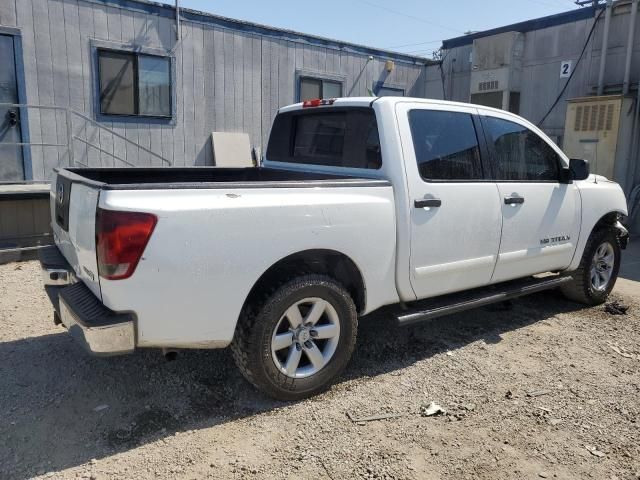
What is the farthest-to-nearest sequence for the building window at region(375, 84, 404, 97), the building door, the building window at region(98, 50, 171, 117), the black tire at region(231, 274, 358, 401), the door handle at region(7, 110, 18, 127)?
the building window at region(375, 84, 404, 97) → the building window at region(98, 50, 171, 117) → the door handle at region(7, 110, 18, 127) → the building door → the black tire at region(231, 274, 358, 401)

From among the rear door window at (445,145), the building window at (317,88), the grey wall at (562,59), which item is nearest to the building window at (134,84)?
the building window at (317,88)

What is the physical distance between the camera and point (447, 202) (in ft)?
12.3

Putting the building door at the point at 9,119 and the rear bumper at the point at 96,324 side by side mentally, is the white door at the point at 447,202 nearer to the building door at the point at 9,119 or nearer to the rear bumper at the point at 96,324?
the rear bumper at the point at 96,324

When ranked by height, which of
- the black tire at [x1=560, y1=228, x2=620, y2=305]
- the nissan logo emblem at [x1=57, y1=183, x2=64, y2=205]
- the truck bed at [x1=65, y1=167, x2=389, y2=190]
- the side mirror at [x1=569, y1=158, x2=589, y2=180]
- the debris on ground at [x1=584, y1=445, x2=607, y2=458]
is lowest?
the debris on ground at [x1=584, y1=445, x2=607, y2=458]

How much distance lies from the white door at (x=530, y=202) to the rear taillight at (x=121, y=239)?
2.72 metres

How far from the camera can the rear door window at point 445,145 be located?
375 cm

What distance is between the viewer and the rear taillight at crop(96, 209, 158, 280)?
256 cm

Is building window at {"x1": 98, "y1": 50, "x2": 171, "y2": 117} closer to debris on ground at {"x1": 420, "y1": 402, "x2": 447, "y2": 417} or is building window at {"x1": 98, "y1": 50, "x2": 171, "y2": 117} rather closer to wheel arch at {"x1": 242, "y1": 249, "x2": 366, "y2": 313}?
wheel arch at {"x1": 242, "y1": 249, "x2": 366, "y2": 313}

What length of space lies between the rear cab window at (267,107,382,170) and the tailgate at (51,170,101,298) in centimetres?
181

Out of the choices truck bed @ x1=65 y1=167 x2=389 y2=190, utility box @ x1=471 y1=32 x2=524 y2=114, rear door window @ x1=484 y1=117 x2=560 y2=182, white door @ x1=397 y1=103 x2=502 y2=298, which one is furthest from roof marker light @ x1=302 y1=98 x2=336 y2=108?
utility box @ x1=471 y1=32 x2=524 y2=114

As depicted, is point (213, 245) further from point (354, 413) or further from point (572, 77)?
point (572, 77)

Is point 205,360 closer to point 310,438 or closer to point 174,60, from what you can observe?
point 310,438

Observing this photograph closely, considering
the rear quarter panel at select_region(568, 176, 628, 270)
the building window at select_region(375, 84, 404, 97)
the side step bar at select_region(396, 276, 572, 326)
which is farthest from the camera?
the building window at select_region(375, 84, 404, 97)

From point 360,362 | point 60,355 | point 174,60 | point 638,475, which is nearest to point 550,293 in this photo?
point 360,362
